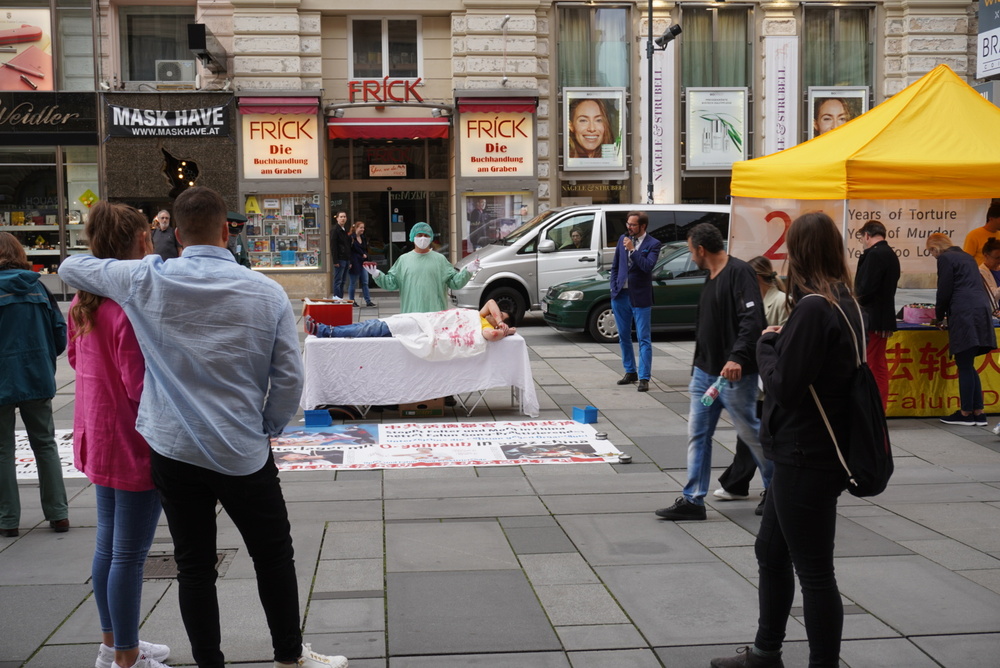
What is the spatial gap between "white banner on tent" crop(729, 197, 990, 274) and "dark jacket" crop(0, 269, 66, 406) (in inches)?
296

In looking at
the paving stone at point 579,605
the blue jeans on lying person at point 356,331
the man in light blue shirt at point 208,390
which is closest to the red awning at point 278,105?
the blue jeans on lying person at point 356,331

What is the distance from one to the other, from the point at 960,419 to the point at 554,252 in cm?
880

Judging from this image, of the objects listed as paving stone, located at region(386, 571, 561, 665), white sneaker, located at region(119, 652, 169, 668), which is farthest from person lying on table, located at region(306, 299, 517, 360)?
white sneaker, located at region(119, 652, 169, 668)

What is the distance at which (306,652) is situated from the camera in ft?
13.1

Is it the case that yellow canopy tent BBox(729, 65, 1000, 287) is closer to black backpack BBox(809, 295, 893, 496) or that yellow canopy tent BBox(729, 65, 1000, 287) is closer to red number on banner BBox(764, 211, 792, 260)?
red number on banner BBox(764, 211, 792, 260)

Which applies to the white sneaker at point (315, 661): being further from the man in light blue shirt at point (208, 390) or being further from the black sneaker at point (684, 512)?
the black sneaker at point (684, 512)

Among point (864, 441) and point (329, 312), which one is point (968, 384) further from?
point (864, 441)

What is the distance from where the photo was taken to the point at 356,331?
9.73 metres

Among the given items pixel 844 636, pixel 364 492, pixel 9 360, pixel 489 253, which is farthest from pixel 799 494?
pixel 489 253

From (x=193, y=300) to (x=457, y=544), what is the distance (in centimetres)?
288

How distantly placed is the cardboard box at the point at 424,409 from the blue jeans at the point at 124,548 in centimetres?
611

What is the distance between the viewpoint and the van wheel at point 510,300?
1752cm

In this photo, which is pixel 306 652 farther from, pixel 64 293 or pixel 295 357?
pixel 64 293

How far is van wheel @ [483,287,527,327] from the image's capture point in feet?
57.5
